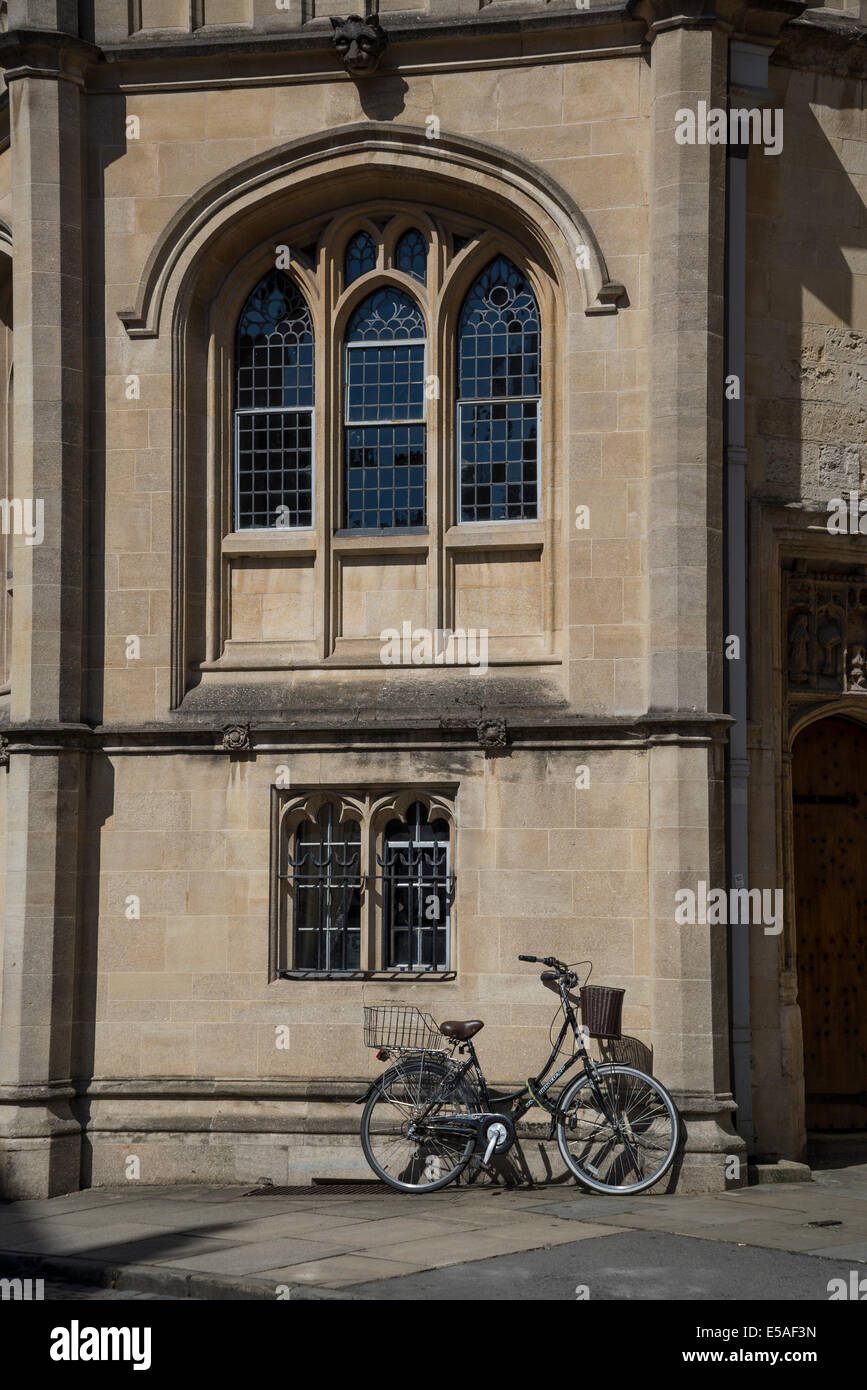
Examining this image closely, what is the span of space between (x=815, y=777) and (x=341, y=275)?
5.44 meters

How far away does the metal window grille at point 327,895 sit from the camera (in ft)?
44.0

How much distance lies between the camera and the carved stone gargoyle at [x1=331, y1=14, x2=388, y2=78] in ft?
43.5

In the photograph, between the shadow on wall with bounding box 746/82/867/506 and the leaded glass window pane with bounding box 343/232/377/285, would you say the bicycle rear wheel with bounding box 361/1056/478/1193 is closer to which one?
the shadow on wall with bounding box 746/82/867/506

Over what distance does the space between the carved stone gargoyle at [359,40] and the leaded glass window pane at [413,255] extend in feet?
4.26

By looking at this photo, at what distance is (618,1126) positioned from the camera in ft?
39.7

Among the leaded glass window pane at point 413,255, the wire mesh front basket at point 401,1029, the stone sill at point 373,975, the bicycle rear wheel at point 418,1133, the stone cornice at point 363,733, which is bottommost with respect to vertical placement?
the bicycle rear wheel at point 418,1133

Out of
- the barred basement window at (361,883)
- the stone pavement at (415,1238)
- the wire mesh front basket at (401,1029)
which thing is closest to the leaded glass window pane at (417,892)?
the barred basement window at (361,883)

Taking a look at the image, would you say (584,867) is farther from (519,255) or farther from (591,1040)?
(519,255)

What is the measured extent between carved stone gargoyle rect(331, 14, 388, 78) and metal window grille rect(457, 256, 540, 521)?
1.76 metres

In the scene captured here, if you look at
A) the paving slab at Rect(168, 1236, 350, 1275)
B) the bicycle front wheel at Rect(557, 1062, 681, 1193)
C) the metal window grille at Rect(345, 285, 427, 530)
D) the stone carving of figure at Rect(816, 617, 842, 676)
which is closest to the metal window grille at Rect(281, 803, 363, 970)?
the bicycle front wheel at Rect(557, 1062, 681, 1193)

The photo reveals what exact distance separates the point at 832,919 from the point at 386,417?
527 centimetres

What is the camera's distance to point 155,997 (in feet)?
43.7

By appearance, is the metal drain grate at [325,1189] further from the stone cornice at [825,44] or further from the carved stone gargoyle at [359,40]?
the stone cornice at [825,44]

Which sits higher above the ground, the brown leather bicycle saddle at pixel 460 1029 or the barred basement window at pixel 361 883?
the barred basement window at pixel 361 883
